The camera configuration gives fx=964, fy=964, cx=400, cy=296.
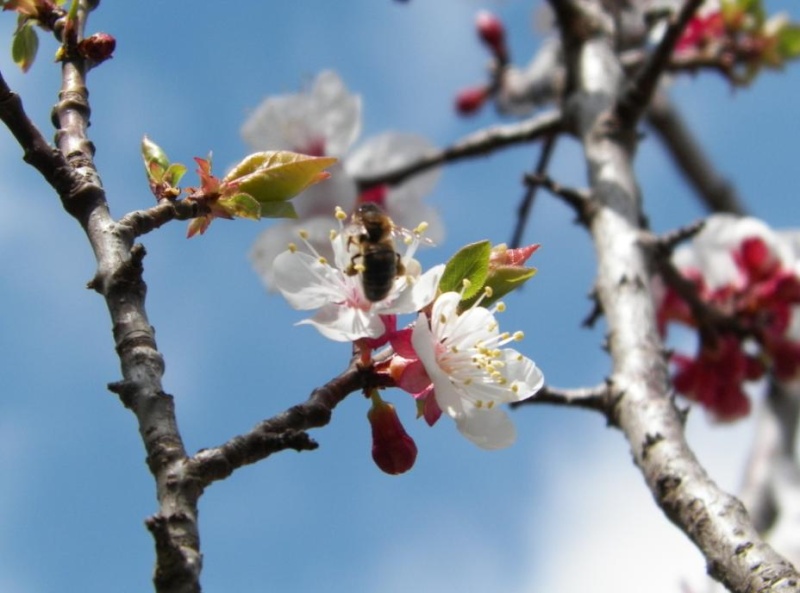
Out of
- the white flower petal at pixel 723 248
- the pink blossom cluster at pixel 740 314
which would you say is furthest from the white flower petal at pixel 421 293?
the white flower petal at pixel 723 248

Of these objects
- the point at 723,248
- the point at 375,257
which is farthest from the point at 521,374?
the point at 723,248

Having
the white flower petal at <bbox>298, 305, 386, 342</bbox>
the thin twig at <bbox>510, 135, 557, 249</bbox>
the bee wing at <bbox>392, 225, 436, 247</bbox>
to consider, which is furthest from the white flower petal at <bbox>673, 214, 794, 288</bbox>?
the white flower petal at <bbox>298, 305, 386, 342</bbox>

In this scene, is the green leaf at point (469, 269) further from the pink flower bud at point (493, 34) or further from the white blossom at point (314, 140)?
the pink flower bud at point (493, 34)

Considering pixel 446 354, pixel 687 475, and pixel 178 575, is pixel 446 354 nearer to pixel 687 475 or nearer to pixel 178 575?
pixel 687 475

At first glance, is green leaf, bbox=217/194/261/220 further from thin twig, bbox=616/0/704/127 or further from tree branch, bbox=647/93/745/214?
tree branch, bbox=647/93/745/214

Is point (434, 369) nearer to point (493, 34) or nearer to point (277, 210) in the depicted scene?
point (277, 210)
